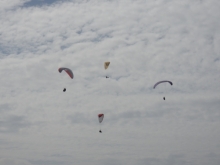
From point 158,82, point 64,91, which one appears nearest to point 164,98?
point 158,82

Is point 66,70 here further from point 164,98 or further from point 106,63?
point 164,98

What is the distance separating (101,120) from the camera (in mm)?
113375

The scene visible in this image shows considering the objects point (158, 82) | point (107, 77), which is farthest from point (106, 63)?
point (158, 82)

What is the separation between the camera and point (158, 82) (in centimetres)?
10319

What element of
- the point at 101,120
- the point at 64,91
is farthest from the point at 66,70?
the point at 101,120

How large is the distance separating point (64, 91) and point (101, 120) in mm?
17893

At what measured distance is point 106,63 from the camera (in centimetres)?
10881

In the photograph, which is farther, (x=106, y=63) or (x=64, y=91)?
(x=106, y=63)

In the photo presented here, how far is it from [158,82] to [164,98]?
4.24m

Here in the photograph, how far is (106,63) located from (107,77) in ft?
23.0

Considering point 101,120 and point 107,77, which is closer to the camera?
point 107,77

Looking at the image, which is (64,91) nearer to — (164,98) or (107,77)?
(107,77)

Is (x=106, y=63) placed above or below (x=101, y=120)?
above

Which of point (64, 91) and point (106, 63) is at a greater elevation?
point (106, 63)
